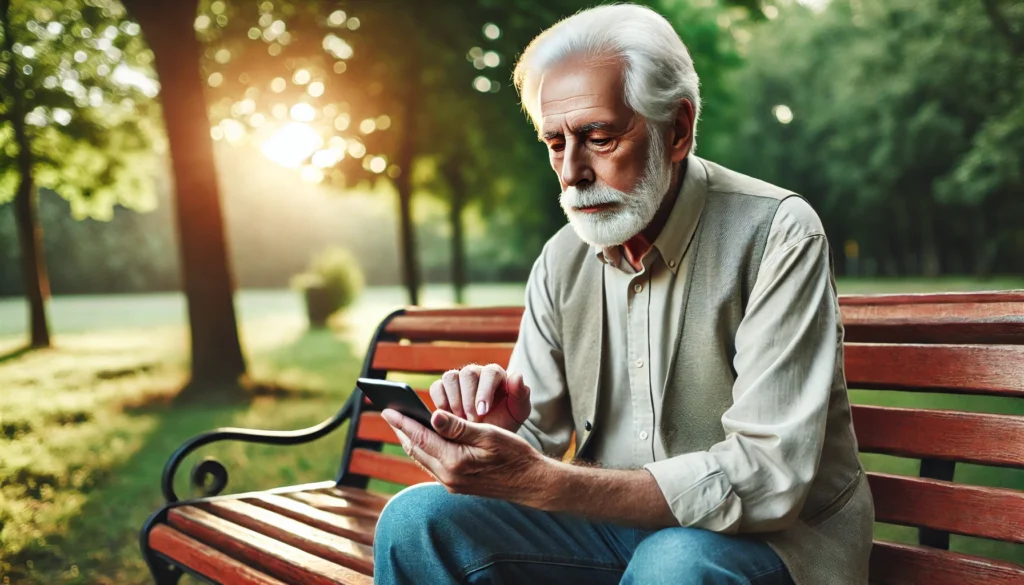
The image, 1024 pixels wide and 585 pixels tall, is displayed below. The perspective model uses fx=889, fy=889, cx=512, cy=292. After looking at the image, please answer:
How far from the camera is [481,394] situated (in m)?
2.22

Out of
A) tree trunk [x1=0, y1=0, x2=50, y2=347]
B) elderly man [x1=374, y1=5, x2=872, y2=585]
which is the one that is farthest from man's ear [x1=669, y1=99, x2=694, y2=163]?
tree trunk [x1=0, y1=0, x2=50, y2=347]

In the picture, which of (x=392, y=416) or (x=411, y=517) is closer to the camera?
(x=392, y=416)

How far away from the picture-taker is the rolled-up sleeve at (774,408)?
176cm

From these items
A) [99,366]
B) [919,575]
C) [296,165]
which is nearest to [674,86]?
[919,575]

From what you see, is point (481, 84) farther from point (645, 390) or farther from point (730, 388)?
point (730, 388)

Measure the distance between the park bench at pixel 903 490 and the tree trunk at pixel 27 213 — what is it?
9303mm

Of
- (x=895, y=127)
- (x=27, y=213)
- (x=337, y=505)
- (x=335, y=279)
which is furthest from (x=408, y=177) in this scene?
(x=895, y=127)

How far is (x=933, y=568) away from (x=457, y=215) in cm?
1885

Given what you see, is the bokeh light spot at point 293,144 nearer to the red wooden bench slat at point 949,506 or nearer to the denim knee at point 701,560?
the red wooden bench slat at point 949,506

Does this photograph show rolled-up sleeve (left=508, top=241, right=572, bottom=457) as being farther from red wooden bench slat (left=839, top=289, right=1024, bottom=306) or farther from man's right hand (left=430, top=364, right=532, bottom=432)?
red wooden bench slat (left=839, top=289, right=1024, bottom=306)

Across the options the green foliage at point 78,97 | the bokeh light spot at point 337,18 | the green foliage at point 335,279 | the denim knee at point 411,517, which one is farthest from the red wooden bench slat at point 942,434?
the green foliage at point 335,279

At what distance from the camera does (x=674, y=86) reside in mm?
2168

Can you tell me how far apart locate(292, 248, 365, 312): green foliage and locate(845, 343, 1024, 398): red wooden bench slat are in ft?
66.7

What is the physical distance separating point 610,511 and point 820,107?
36.4 m
